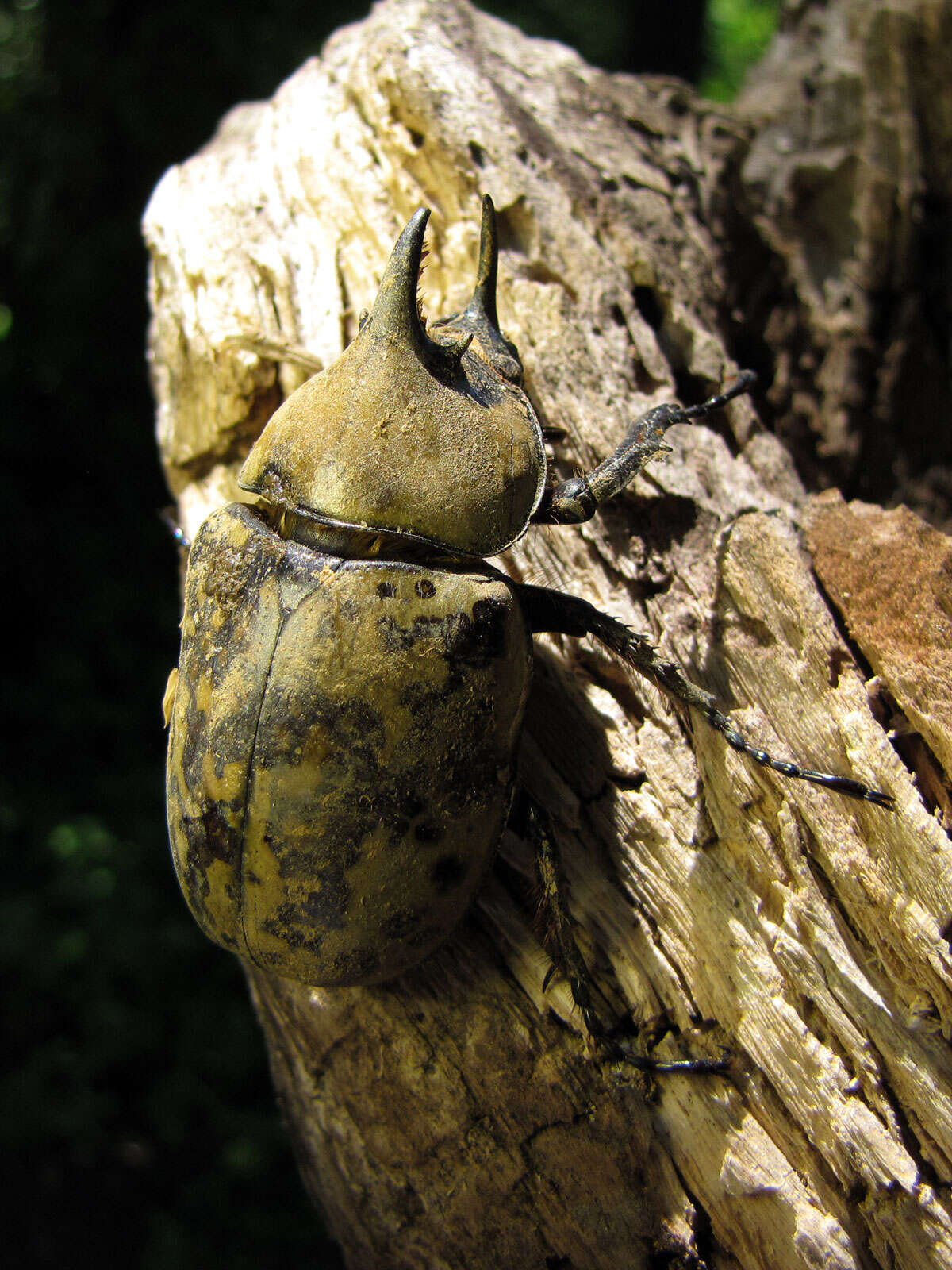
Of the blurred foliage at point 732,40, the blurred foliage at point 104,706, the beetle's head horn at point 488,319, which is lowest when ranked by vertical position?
the blurred foliage at point 104,706

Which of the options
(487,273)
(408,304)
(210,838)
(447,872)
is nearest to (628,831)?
(447,872)

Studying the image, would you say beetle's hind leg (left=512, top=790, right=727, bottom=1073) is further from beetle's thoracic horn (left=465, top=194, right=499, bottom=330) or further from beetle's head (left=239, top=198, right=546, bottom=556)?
beetle's thoracic horn (left=465, top=194, right=499, bottom=330)

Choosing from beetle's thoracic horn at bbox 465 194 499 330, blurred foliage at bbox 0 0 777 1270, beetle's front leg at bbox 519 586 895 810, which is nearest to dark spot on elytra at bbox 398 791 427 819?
beetle's front leg at bbox 519 586 895 810

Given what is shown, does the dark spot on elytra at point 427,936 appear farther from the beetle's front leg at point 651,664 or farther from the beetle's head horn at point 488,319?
the beetle's head horn at point 488,319

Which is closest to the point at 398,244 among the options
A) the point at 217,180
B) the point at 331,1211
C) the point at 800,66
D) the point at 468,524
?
the point at 468,524

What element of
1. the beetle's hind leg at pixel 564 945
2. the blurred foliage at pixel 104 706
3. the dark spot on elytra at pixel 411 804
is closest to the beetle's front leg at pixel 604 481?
the beetle's hind leg at pixel 564 945

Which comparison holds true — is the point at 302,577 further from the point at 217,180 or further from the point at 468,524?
the point at 217,180
